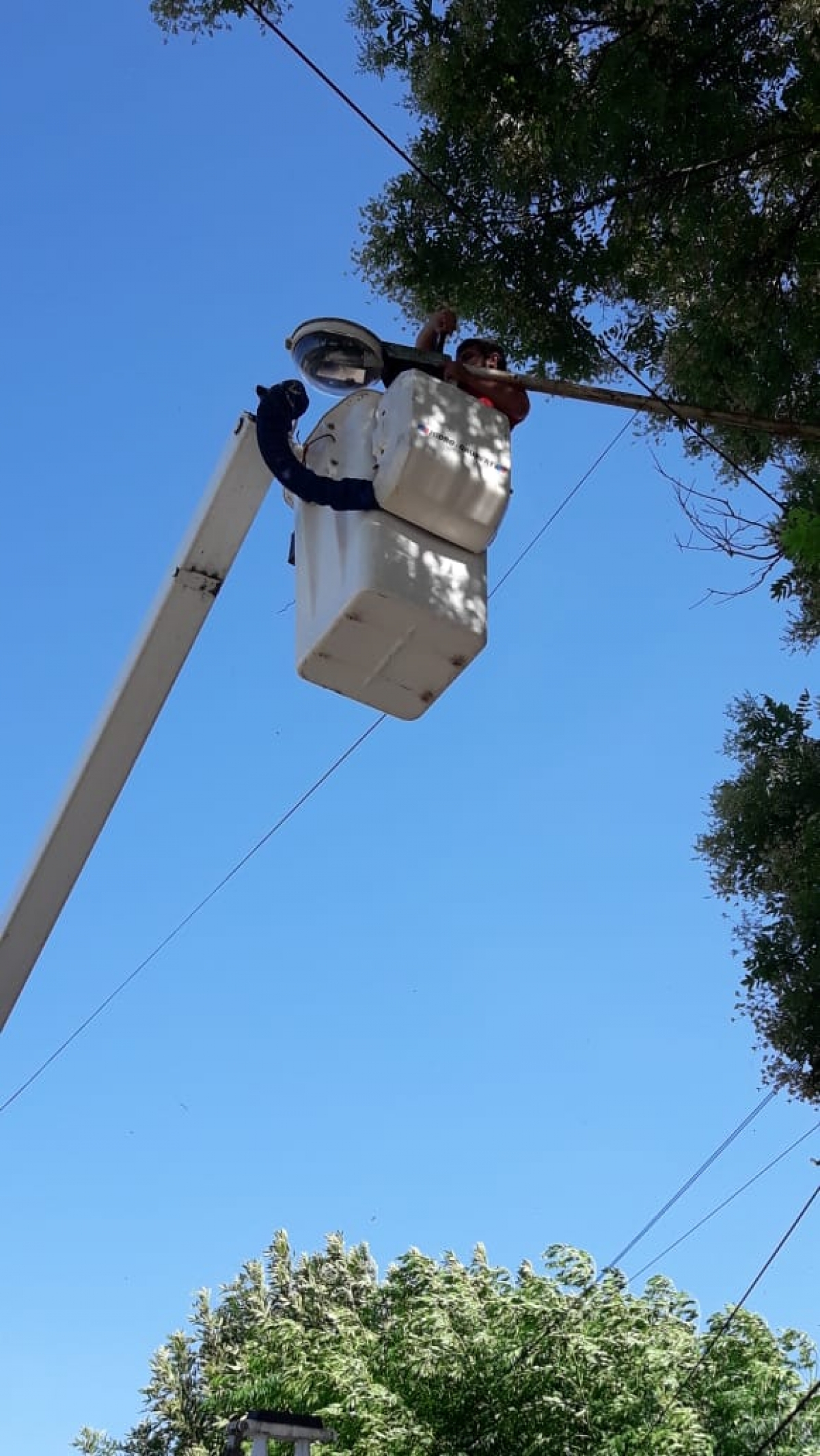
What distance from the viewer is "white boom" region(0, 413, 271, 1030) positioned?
5.56m

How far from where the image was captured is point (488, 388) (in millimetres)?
5641

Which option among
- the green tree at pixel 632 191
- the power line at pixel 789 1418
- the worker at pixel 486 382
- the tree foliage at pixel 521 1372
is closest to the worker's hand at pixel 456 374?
the worker at pixel 486 382

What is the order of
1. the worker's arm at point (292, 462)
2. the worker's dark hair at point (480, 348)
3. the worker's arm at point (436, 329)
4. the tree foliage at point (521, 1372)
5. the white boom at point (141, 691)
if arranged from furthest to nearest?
1. the tree foliage at point (521, 1372)
2. the worker's arm at point (436, 329)
3. the worker's dark hair at point (480, 348)
4. the white boom at point (141, 691)
5. the worker's arm at point (292, 462)

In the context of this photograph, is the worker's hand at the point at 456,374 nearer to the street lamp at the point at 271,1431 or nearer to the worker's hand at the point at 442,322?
the worker's hand at the point at 442,322

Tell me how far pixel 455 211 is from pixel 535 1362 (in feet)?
37.2

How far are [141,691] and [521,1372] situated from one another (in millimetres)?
11977

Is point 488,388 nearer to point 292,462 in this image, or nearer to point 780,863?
point 292,462

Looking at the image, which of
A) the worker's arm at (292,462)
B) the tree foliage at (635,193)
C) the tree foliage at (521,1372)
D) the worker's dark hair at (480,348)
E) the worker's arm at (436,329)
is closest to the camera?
the worker's arm at (292,462)

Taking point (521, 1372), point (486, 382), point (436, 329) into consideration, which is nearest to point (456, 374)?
point (486, 382)

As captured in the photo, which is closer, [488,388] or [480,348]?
[488,388]

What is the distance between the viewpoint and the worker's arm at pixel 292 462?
17.0 ft

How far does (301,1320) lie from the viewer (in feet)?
74.8

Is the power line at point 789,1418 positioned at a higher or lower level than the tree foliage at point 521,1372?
lower

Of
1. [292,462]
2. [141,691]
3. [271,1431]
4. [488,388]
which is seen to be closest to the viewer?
[292,462]
